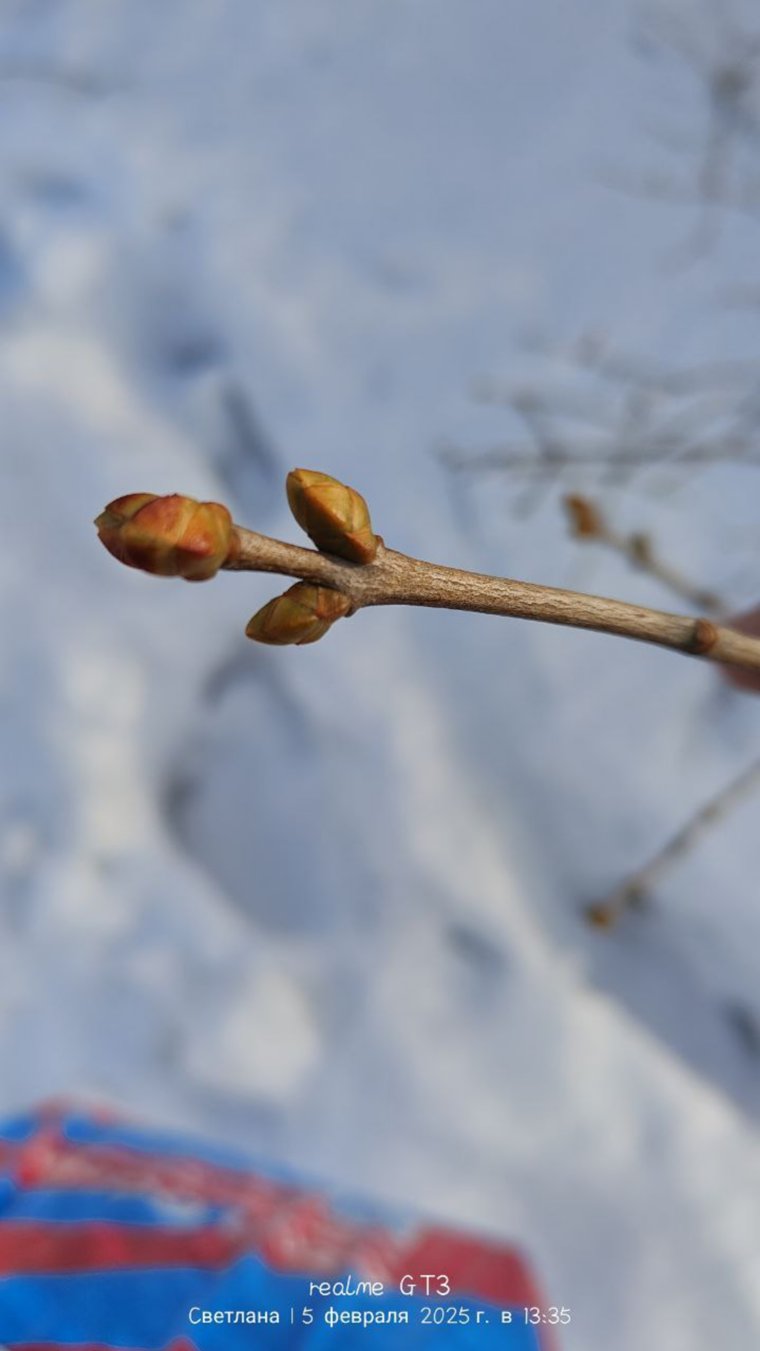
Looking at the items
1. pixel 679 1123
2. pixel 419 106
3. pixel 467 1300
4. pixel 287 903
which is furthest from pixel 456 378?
pixel 467 1300

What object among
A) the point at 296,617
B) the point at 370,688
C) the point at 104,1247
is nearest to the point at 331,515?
the point at 296,617

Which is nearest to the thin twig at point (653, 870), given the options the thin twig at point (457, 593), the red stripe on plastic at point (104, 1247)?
the red stripe on plastic at point (104, 1247)

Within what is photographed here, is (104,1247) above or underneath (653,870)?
underneath

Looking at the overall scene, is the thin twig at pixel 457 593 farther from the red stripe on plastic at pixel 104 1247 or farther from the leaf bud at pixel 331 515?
the red stripe on plastic at pixel 104 1247

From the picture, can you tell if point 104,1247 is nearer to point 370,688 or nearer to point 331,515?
point 370,688

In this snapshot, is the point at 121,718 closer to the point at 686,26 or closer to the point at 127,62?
the point at 127,62
